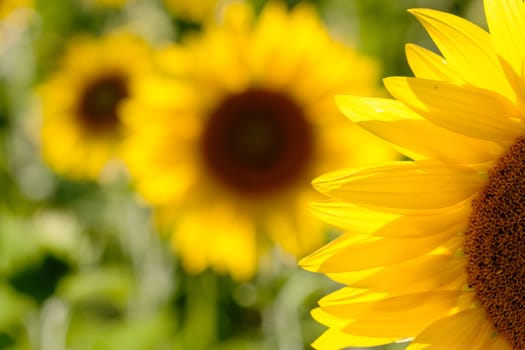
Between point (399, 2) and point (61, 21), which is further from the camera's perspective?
point (61, 21)

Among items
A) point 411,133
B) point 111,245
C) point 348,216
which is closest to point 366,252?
point 348,216

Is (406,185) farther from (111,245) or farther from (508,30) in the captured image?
(111,245)

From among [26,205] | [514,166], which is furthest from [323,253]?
[26,205]

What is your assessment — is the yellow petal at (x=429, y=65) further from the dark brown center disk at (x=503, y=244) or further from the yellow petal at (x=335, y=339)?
the yellow petal at (x=335, y=339)

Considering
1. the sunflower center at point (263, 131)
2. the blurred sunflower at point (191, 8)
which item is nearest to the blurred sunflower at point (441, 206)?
the sunflower center at point (263, 131)

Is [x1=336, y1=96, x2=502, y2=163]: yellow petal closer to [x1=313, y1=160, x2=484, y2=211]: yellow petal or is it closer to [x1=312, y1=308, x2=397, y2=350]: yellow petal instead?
[x1=313, y1=160, x2=484, y2=211]: yellow petal

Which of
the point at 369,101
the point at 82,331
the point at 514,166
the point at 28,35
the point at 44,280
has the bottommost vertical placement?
the point at 82,331

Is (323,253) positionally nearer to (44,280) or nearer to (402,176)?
(402,176)
